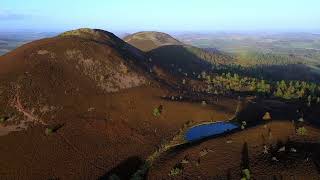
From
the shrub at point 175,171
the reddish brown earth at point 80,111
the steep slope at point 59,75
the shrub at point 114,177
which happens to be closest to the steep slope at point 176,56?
the steep slope at point 59,75

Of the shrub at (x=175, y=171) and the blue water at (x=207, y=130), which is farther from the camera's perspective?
the blue water at (x=207, y=130)

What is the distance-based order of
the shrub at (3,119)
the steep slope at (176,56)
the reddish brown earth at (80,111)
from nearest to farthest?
the reddish brown earth at (80,111)
the shrub at (3,119)
the steep slope at (176,56)

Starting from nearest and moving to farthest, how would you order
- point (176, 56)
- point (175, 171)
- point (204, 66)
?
point (175, 171) < point (204, 66) < point (176, 56)

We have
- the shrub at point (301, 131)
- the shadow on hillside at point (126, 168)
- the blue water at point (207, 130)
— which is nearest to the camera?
the shadow on hillside at point (126, 168)

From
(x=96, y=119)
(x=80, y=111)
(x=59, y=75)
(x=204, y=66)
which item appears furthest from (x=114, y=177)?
(x=204, y=66)

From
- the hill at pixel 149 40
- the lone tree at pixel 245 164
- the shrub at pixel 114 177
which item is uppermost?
the hill at pixel 149 40

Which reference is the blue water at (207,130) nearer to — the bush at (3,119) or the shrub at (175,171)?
the shrub at (175,171)

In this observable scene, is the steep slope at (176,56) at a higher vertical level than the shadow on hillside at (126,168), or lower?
higher

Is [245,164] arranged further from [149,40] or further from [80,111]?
[149,40]
